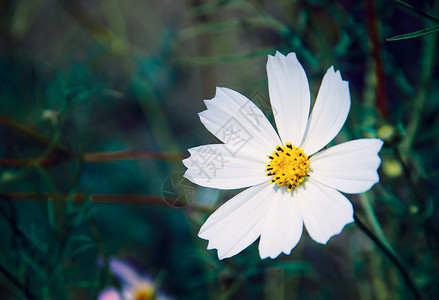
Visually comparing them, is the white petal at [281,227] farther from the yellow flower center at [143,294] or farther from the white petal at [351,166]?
the yellow flower center at [143,294]

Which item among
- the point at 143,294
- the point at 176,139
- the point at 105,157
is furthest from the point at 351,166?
the point at 176,139

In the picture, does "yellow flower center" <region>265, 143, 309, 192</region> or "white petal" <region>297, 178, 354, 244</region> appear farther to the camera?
"yellow flower center" <region>265, 143, 309, 192</region>

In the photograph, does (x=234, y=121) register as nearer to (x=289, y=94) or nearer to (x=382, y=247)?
(x=289, y=94)

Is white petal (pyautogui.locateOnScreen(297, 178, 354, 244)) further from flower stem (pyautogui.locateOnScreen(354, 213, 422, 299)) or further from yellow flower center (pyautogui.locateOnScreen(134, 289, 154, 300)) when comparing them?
yellow flower center (pyautogui.locateOnScreen(134, 289, 154, 300))

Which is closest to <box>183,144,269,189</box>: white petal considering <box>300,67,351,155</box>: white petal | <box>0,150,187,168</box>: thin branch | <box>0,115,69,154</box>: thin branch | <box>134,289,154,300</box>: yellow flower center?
<box>300,67,351,155</box>: white petal

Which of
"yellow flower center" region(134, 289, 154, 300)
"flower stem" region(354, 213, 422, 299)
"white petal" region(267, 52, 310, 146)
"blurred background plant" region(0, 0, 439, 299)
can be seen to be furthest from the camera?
"yellow flower center" region(134, 289, 154, 300)

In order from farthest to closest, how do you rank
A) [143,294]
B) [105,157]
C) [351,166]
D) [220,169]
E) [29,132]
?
1. [143,294]
2. [105,157]
3. [29,132]
4. [220,169]
5. [351,166]
